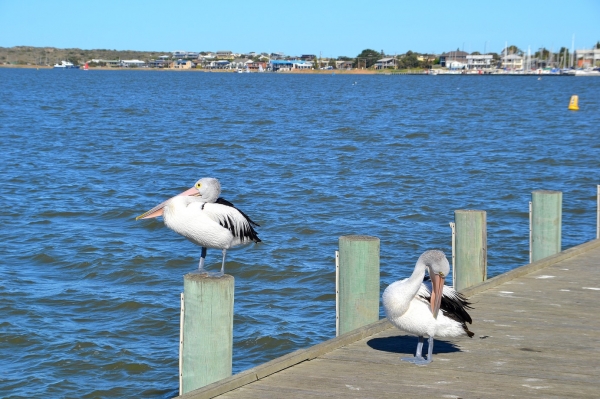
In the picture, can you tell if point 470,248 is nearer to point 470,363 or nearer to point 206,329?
point 470,363

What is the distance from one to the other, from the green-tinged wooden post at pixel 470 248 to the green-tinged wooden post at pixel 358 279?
1626mm

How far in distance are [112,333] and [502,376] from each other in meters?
5.72

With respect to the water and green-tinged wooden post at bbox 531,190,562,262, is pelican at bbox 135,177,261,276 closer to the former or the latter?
the water

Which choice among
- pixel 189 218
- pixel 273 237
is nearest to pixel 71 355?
pixel 189 218

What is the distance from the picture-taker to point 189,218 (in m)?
7.05

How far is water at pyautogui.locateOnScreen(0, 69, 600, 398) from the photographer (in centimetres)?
965

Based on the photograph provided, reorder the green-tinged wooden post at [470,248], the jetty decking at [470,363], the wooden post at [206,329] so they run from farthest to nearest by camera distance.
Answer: the green-tinged wooden post at [470,248] < the wooden post at [206,329] < the jetty decking at [470,363]

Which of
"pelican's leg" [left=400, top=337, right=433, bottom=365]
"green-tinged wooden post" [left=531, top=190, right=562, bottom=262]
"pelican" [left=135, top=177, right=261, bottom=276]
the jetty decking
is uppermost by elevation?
"pelican" [left=135, top=177, right=261, bottom=276]

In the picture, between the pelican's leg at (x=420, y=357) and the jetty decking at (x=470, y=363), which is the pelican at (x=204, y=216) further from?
the pelican's leg at (x=420, y=357)

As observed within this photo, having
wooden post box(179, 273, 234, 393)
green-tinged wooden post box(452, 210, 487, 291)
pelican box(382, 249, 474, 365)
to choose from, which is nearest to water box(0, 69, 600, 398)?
green-tinged wooden post box(452, 210, 487, 291)

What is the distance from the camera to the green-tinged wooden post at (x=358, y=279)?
6770 millimetres

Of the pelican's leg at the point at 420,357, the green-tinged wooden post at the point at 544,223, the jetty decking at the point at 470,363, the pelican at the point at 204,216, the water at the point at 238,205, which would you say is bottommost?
the water at the point at 238,205

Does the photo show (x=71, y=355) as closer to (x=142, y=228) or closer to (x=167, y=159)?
(x=142, y=228)

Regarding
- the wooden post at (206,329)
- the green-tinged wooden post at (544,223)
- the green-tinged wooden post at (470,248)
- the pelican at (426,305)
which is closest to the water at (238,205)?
the green-tinged wooden post at (470,248)
